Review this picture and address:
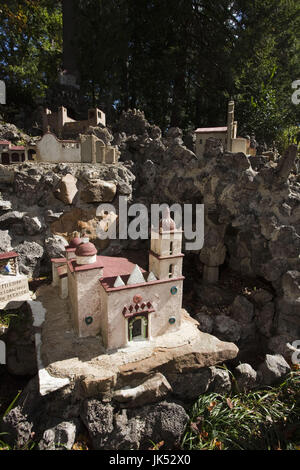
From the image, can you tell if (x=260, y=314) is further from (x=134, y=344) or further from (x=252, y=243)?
(x=134, y=344)

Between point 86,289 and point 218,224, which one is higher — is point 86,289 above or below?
below

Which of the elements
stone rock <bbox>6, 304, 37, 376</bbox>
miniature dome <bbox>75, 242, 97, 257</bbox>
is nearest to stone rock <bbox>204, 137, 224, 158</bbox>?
miniature dome <bbox>75, 242, 97, 257</bbox>

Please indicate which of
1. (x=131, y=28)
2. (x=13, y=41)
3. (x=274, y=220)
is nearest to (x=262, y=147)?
(x=274, y=220)

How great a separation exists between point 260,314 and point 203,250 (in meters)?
6.01

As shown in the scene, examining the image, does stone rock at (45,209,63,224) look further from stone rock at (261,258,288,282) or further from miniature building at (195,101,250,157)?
stone rock at (261,258,288,282)

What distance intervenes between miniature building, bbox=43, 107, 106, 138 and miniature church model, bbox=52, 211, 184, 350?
52.4 ft

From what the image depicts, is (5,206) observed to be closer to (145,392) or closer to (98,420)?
(98,420)

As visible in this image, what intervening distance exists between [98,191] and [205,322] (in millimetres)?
11544

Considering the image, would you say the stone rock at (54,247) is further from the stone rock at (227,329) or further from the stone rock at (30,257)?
the stone rock at (227,329)

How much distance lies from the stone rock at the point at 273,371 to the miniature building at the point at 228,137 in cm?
1538

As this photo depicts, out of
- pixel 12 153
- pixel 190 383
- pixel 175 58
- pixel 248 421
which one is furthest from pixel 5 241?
pixel 175 58

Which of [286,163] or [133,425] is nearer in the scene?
[133,425]

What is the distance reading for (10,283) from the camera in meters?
13.8

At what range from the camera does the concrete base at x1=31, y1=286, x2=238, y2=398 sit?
9432 mm
